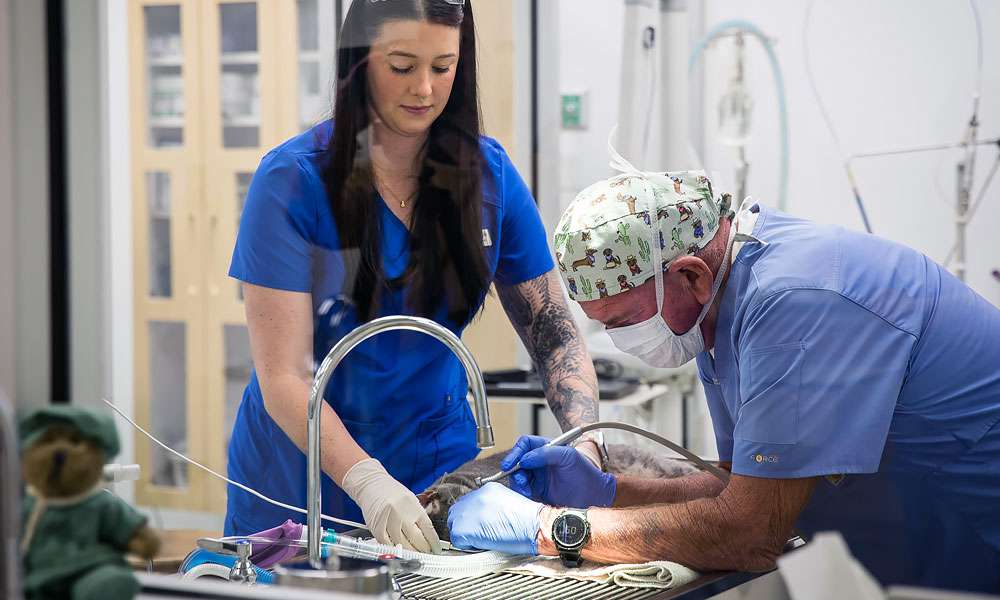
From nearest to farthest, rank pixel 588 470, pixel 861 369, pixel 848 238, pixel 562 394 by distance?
pixel 861 369 → pixel 848 238 → pixel 588 470 → pixel 562 394

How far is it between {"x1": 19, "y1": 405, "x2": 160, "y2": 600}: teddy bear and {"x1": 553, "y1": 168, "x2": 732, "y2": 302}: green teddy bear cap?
28.9 inches

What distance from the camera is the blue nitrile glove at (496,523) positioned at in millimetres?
1454

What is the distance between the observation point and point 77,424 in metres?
0.97

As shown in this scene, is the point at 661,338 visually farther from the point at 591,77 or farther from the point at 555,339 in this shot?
the point at 591,77

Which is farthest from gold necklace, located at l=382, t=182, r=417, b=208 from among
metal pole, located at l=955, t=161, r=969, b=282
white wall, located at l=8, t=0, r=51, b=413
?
metal pole, located at l=955, t=161, r=969, b=282

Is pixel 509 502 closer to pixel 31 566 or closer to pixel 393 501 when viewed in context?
pixel 393 501

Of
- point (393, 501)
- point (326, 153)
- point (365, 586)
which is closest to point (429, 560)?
point (393, 501)

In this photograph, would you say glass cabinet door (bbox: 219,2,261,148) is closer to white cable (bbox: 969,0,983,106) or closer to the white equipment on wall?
the white equipment on wall

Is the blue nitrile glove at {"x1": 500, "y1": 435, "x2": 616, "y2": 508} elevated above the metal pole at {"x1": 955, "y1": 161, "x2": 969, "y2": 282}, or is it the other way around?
the metal pole at {"x1": 955, "y1": 161, "x2": 969, "y2": 282}

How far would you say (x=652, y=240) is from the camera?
147 cm

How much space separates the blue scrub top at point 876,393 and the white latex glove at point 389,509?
46 centimetres

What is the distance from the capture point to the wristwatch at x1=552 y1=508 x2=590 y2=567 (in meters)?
1.41

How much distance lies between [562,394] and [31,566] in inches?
42.7

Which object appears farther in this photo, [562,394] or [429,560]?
[562,394]
